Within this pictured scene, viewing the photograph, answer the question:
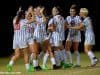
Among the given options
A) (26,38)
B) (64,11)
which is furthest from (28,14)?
(64,11)

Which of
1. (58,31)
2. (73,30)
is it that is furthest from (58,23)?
(73,30)

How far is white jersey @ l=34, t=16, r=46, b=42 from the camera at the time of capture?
17.4 m

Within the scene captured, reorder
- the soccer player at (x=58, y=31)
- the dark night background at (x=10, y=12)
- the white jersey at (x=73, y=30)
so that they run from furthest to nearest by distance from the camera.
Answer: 1. the dark night background at (x=10, y=12)
2. the white jersey at (x=73, y=30)
3. the soccer player at (x=58, y=31)

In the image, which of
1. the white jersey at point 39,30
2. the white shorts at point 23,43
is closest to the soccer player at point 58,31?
the white jersey at point 39,30

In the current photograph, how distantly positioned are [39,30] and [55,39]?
639mm

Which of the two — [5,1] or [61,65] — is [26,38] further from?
[5,1]

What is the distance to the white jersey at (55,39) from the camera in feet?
57.6

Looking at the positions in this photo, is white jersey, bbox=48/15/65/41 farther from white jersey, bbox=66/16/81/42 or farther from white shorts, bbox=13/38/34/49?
white shorts, bbox=13/38/34/49

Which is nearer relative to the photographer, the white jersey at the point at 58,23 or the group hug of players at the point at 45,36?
the group hug of players at the point at 45,36

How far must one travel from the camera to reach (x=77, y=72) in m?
15.9

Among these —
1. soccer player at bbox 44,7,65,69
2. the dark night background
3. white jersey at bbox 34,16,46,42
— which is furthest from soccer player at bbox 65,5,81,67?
the dark night background

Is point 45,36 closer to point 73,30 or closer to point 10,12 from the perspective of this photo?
point 73,30

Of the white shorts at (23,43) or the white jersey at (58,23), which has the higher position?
the white jersey at (58,23)

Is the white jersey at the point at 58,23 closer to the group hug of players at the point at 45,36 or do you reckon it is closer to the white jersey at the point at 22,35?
the group hug of players at the point at 45,36
